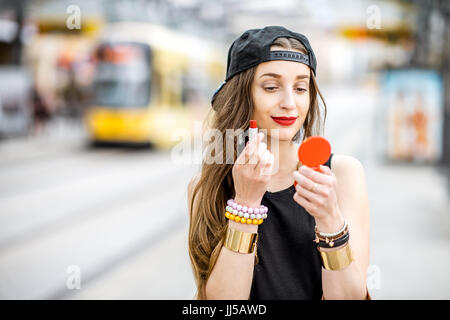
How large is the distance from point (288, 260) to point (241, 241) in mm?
191

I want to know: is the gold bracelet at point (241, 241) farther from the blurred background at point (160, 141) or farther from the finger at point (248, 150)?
the blurred background at point (160, 141)

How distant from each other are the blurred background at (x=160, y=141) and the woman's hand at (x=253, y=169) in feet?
1.70

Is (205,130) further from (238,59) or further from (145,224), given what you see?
(145,224)

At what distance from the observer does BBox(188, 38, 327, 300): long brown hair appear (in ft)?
4.33

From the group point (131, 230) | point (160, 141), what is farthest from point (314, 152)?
point (160, 141)

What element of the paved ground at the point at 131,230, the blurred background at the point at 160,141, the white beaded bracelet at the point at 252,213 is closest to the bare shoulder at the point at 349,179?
the white beaded bracelet at the point at 252,213

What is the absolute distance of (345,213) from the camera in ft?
4.21

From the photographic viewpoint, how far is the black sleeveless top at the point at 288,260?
1.33m

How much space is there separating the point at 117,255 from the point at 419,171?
6.90 metres

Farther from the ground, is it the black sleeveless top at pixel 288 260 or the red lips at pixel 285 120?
the red lips at pixel 285 120

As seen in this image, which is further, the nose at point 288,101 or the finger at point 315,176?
the nose at point 288,101

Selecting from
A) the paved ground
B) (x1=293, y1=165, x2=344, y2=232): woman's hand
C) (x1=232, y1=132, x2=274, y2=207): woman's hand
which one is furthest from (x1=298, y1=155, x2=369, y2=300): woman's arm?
the paved ground

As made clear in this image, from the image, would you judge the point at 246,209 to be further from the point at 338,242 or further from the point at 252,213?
the point at 338,242

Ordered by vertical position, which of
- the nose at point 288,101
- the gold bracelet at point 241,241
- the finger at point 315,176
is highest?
the nose at point 288,101
